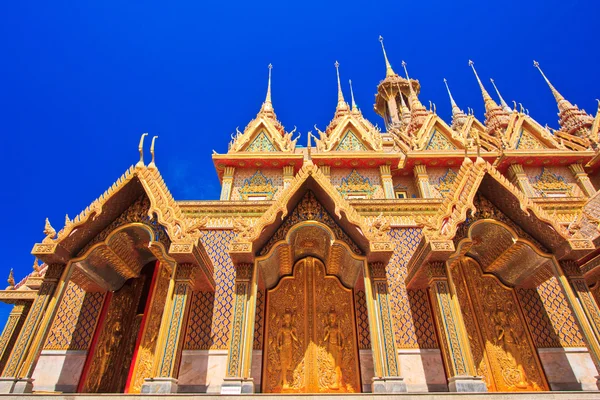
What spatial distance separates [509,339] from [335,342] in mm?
4179

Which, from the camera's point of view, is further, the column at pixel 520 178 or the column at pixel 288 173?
the column at pixel 288 173

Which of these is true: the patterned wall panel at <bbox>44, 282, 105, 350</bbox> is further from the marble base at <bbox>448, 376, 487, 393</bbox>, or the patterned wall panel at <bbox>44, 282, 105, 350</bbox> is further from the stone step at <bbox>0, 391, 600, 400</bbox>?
the marble base at <bbox>448, 376, 487, 393</bbox>

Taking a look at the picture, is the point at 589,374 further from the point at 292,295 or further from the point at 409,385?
the point at 292,295

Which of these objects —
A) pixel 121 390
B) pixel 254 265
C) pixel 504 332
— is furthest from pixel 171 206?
pixel 504 332

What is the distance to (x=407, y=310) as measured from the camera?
8688mm

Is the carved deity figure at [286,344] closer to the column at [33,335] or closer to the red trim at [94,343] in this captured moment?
the red trim at [94,343]

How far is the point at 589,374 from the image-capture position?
7996 millimetres

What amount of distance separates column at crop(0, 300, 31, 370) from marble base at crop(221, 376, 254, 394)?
4898mm

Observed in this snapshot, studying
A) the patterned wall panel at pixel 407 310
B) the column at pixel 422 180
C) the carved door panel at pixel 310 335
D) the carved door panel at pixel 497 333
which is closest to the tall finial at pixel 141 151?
the carved door panel at pixel 310 335

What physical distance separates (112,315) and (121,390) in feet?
5.83

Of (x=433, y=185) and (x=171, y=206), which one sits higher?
(x=433, y=185)

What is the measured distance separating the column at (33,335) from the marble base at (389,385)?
6.27m

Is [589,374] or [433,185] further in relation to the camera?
[433,185]

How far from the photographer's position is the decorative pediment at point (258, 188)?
16531mm
